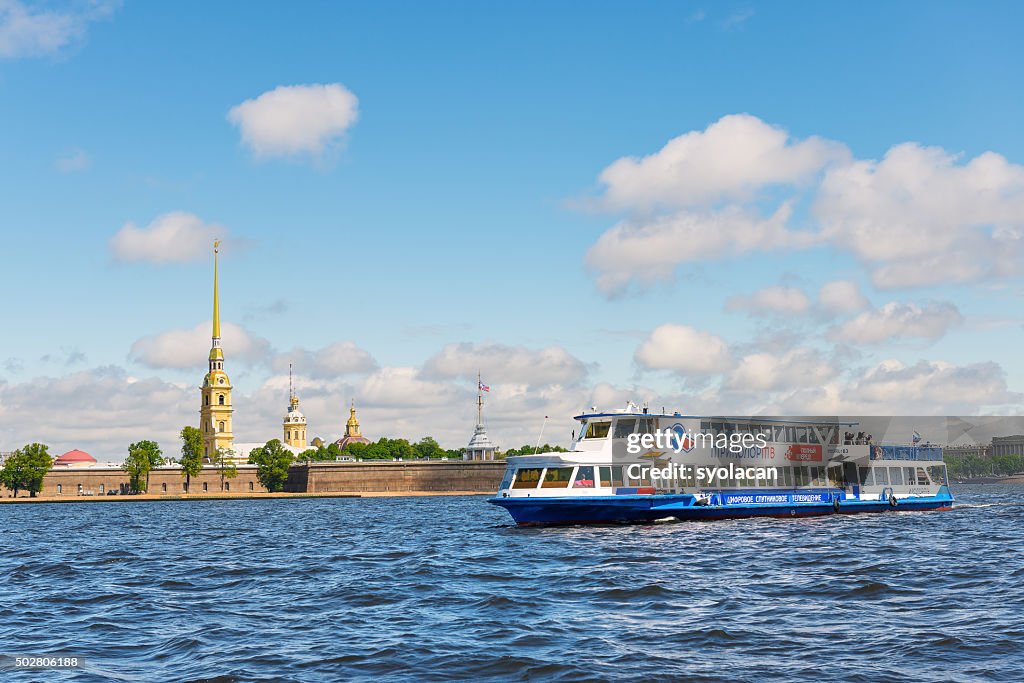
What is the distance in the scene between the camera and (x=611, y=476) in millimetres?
48562

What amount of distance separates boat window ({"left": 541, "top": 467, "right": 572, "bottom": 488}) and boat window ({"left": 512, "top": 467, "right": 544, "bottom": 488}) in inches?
17.5

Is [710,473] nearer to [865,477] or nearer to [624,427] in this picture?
[624,427]

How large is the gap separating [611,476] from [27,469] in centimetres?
11663

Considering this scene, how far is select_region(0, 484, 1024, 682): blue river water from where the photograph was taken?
17500 mm

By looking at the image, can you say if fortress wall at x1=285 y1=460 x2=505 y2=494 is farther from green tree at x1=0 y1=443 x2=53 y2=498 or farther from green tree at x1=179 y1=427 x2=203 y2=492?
green tree at x1=0 y1=443 x2=53 y2=498

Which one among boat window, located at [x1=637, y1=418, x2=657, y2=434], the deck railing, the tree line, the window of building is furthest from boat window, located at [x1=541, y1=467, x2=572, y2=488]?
the tree line

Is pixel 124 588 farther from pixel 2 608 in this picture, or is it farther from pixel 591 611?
pixel 591 611

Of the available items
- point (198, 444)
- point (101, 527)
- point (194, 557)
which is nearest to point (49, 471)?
point (198, 444)

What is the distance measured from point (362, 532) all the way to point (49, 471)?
382ft

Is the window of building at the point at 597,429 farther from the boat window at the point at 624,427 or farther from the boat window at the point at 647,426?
the boat window at the point at 647,426

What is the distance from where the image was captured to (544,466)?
1892 inches

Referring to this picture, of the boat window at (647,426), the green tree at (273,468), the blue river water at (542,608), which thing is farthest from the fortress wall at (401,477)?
the blue river water at (542,608)

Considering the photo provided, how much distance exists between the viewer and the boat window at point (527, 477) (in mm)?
48500

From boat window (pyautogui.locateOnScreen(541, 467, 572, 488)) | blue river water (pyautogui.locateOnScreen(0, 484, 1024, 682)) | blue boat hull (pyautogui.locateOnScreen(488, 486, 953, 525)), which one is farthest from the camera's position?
boat window (pyautogui.locateOnScreen(541, 467, 572, 488))
